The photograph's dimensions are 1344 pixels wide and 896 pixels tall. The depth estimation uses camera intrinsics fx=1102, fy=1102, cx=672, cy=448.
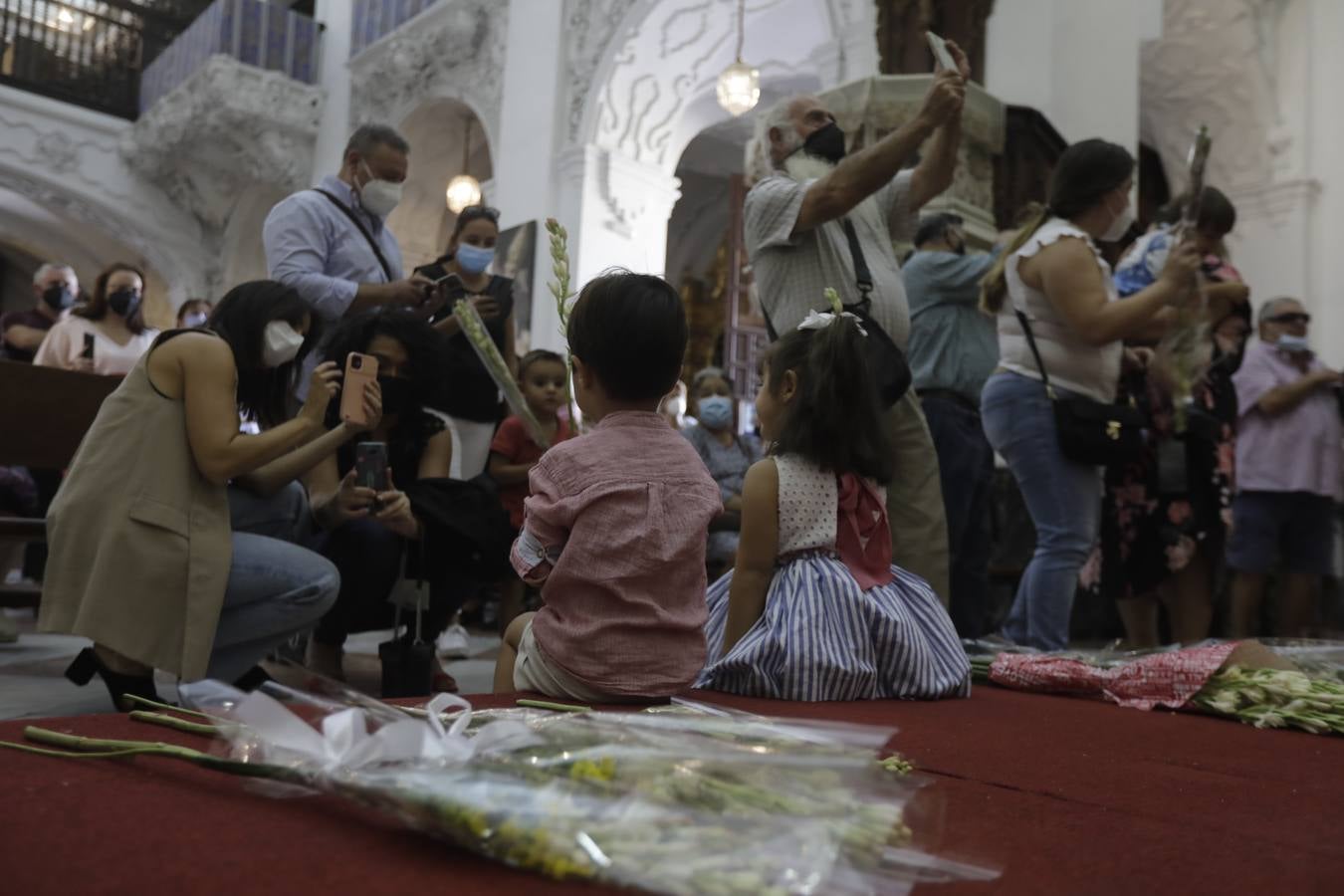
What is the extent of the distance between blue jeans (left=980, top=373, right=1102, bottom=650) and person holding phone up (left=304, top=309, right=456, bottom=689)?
153cm

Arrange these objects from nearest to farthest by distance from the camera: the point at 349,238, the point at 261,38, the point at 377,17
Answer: the point at 349,238, the point at 377,17, the point at 261,38

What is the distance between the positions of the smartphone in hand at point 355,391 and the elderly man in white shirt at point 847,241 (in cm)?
99

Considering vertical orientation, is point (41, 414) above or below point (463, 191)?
below

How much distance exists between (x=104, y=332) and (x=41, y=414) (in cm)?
168

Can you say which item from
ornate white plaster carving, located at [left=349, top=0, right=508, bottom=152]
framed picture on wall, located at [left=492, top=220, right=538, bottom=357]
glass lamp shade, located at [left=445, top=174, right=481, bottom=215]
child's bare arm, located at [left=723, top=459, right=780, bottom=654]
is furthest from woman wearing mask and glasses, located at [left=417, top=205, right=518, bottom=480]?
ornate white plaster carving, located at [left=349, top=0, right=508, bottom=152]

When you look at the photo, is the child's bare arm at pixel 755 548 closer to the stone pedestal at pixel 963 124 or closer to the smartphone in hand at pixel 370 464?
the smartphone in hand at pixel 370 464

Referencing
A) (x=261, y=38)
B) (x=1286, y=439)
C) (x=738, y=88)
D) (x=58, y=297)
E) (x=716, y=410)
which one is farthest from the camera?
(x=261, y=38)

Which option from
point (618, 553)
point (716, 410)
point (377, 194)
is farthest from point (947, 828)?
point (716, 410)

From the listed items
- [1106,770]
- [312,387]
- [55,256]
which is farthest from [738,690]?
[55,256]

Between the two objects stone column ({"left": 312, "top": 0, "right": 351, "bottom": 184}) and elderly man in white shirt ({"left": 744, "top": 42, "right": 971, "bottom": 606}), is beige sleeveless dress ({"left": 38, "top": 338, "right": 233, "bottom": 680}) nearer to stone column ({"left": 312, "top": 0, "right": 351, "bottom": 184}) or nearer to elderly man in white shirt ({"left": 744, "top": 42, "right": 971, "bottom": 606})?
elderly man in white shirt ({"left": 744, "top": 42, "right": 971, "bottom": 606})

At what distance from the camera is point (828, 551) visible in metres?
2.24

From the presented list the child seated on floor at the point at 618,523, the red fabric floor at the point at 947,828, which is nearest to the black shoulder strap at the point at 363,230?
the child seated on floor at the point at 618,523

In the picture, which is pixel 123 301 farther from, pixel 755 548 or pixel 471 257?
pixel 755 548

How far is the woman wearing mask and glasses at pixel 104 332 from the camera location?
470cm
